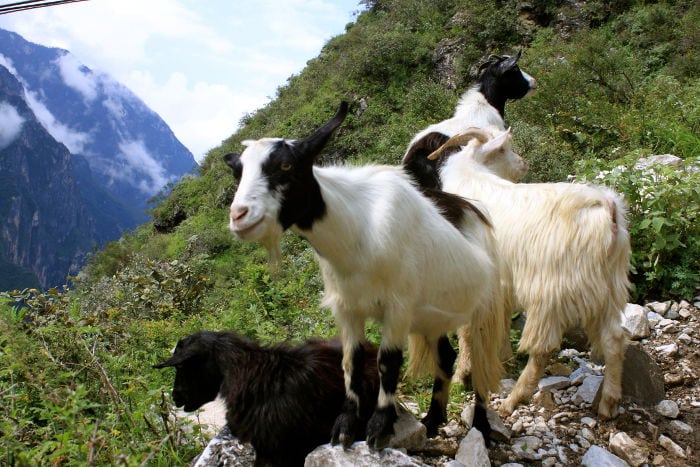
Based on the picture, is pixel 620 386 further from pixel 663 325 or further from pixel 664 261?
pixel 664 261

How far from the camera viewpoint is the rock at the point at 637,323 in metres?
3.83

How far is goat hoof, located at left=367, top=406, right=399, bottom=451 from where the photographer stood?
2.25 metres

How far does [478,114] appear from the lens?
4.98 metres

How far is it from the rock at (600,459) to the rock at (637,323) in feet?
4.63

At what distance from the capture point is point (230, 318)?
4293 millimetres

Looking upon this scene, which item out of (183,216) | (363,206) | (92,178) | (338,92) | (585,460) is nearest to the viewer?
(363,206)

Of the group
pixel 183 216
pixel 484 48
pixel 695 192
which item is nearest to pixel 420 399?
pixel 695 192

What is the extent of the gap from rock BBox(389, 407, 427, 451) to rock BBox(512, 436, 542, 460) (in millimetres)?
601

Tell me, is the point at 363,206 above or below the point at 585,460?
above

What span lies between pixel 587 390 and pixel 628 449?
1.98 ft

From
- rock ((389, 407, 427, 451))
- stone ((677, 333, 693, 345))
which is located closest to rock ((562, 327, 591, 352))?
stone ((677, 333, 693, 345))

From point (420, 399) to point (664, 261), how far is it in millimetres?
2505

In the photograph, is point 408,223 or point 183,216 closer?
point 408,223

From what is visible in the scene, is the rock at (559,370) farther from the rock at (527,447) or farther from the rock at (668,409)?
the rock at (527,447)
